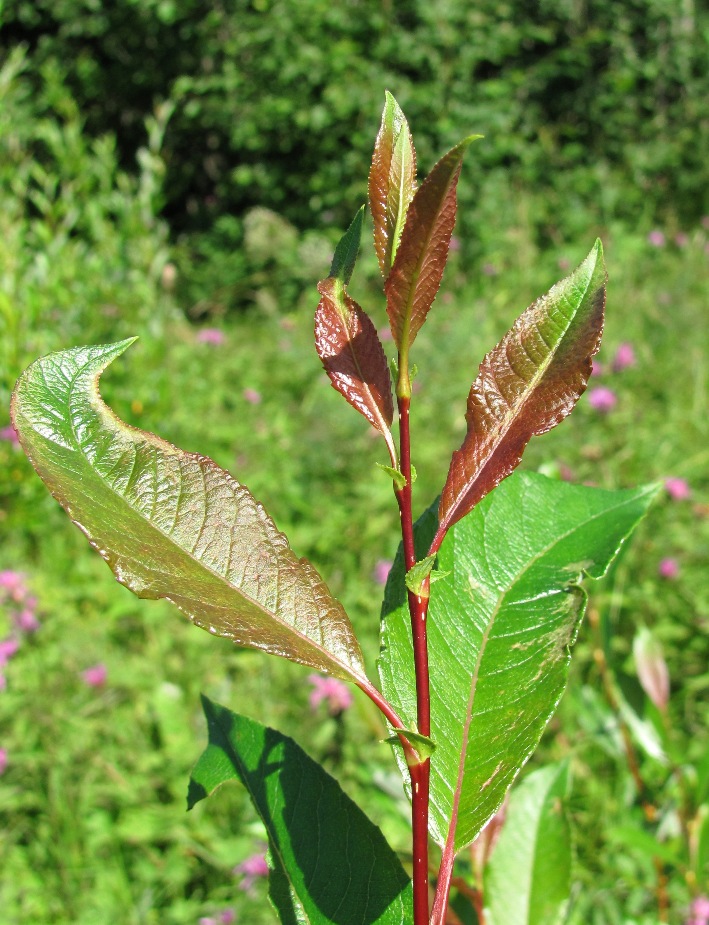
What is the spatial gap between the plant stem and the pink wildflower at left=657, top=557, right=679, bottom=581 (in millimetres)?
2175

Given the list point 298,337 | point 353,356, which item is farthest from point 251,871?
point 298,337

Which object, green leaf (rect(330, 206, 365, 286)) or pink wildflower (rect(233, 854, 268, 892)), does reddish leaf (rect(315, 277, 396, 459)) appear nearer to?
green leaf (rect(330, 206, 365, 286))

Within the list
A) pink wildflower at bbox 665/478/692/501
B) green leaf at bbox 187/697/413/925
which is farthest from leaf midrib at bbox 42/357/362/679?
pink wildflower at bbox 665/478/692/501

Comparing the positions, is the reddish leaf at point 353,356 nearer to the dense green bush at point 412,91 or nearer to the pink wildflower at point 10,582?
the pink wildflower at point 10,582

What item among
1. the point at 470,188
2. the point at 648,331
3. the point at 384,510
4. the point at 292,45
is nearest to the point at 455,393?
the point at 384,510

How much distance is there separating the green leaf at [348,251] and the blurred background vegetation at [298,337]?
0.73 metres

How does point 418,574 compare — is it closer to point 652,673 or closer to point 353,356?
point 353,356

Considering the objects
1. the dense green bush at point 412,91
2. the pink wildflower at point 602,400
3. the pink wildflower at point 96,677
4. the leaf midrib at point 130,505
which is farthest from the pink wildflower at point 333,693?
the dense green bush at point 412,91

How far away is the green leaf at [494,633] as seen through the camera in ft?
1.46

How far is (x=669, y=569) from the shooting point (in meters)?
2.39

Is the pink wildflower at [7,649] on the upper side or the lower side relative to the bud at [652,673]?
lower

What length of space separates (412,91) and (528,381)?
5868 mm

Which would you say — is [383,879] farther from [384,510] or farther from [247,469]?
[247,469]

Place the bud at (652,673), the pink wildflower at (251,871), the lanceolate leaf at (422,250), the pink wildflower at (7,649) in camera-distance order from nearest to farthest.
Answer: the lanceolate leaf at (422,250) → the bud at (652,673) → the pink wildflower at (251,871) → the pink wildflower at (7,649)
